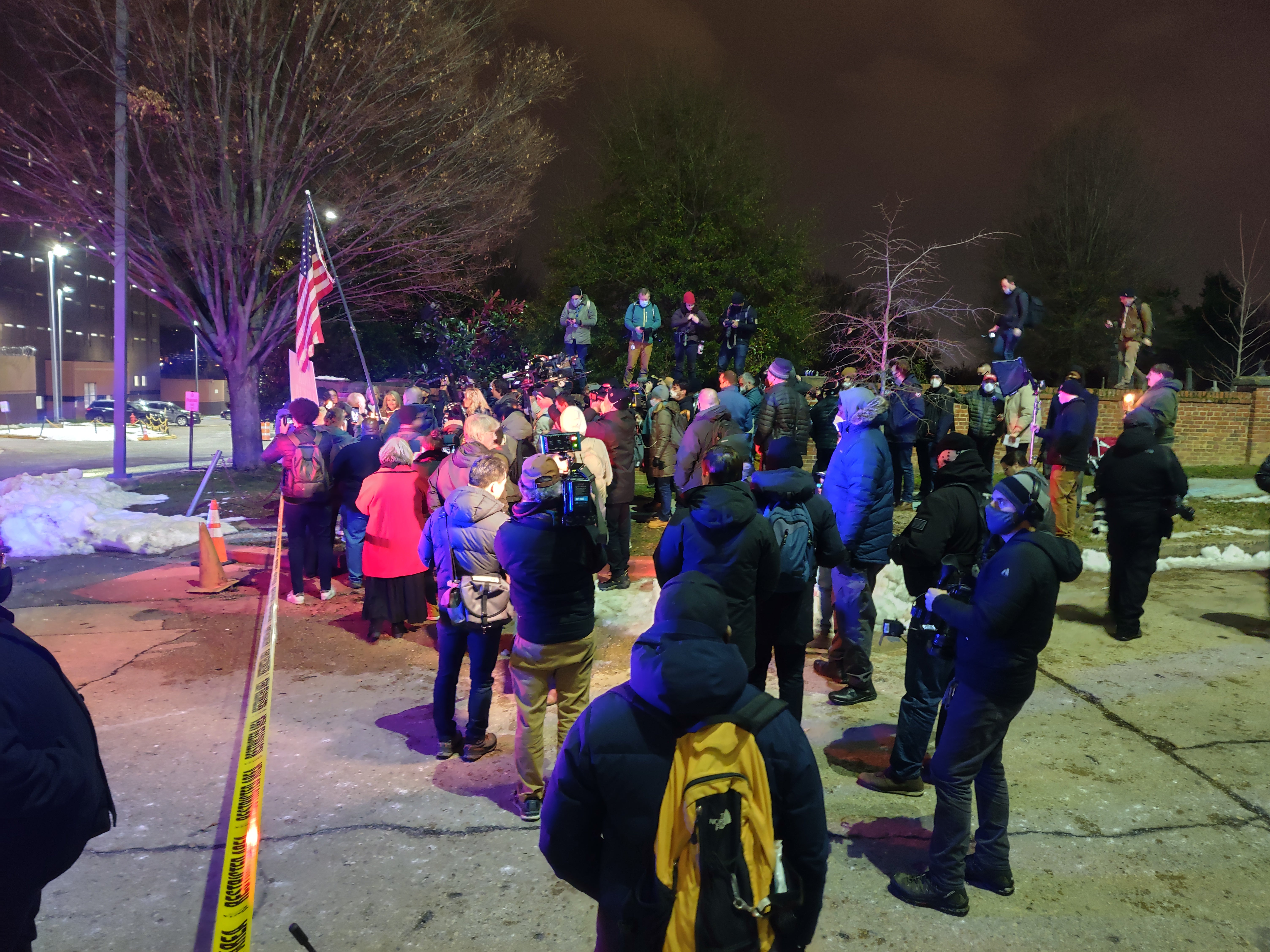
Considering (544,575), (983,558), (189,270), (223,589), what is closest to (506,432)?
(223,589)

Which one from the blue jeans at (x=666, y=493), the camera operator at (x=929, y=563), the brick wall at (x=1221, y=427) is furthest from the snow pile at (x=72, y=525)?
the brick wall at (x=1221, y=427)

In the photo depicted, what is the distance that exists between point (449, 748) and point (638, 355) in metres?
14.2

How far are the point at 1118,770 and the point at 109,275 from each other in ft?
225

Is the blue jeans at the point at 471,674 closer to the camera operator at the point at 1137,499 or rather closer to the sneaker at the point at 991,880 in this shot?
the sneaker at the point at 991,880

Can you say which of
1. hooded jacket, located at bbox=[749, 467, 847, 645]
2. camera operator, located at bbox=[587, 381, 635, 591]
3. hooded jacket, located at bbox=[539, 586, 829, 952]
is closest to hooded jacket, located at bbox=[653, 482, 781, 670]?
hooded jacket, located at bbox=[749, 467, 847, 645]

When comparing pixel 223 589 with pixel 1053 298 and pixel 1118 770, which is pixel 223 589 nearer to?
pixel 1118 770

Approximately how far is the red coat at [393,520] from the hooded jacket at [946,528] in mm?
4112

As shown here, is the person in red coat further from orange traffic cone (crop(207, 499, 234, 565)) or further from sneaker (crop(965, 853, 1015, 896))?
sneaker (crop(965, 853, 1015, 896))

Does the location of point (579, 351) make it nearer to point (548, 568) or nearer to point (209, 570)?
point (209, 570)

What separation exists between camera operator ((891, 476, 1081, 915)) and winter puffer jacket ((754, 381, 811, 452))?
248 inches

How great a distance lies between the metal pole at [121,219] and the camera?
14.4 metres

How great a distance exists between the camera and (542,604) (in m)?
4.45

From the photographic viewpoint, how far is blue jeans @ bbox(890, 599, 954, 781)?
4.59 meters

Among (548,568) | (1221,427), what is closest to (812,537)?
(548,568)
